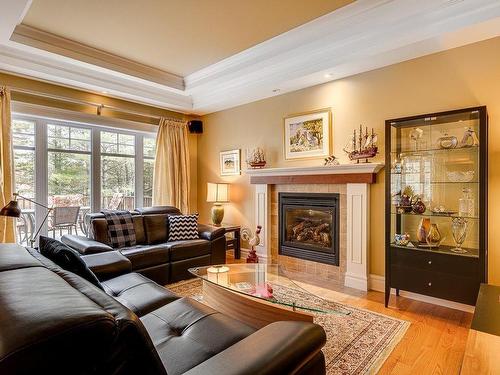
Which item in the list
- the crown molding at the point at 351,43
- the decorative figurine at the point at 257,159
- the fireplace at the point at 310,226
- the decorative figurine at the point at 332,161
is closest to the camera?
the crown molding at the point at 351,43

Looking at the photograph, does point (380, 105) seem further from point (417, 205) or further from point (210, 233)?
point (210, 233)

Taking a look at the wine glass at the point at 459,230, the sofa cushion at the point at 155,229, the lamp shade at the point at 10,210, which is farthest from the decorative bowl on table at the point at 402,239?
the lamp shade at the point at 10,210

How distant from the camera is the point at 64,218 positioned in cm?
415

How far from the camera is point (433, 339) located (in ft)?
7.65

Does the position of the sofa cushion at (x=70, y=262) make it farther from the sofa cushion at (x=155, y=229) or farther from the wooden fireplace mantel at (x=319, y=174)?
the wooden fireplace mantel at (x=319, y=174)

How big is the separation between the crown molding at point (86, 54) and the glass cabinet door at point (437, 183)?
3306 mm

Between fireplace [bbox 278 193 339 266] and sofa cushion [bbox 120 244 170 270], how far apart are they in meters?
1.71

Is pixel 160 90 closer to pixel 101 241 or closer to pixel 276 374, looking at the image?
pixel 101 241

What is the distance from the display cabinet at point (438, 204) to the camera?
2.53m

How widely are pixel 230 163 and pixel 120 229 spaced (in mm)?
2143

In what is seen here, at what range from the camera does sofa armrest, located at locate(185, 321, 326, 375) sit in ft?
3.15

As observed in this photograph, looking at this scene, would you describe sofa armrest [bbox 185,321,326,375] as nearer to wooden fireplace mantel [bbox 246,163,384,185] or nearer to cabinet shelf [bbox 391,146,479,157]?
cabinet shelf [bbox 391,146,479,157]

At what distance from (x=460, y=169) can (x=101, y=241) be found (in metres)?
3.90

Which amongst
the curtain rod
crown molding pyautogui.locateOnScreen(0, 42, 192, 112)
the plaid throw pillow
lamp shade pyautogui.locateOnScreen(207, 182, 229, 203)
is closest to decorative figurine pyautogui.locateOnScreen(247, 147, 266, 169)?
lamp shade pyautogui.locateOnScreen(207, 182, 229, 203)
